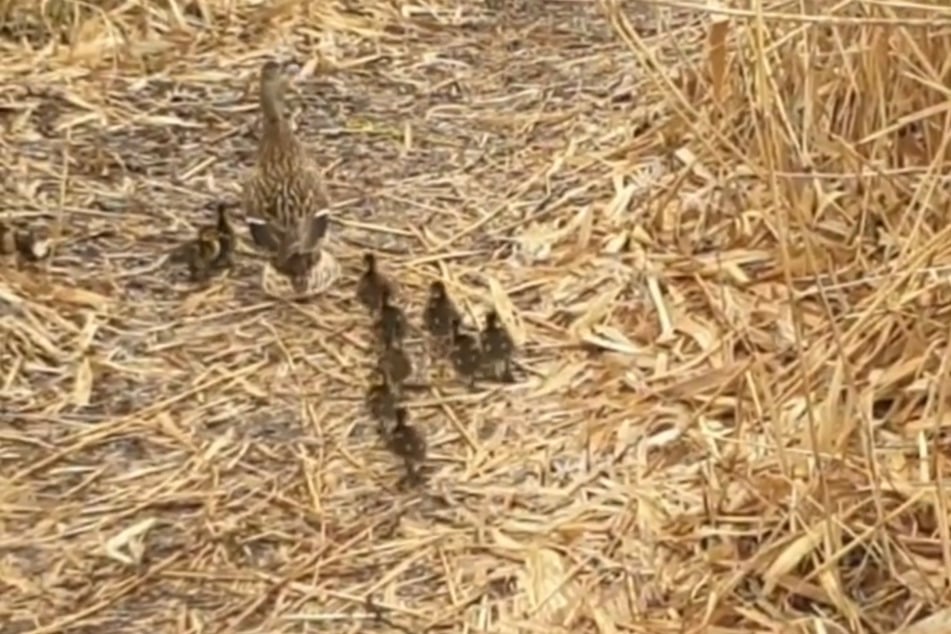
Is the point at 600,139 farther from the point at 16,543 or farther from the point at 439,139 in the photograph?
the point at 16,543

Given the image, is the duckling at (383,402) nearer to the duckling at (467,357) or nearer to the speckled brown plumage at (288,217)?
the duckling at (467,357)

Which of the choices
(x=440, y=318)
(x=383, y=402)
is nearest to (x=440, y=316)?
(x=440, y=318)

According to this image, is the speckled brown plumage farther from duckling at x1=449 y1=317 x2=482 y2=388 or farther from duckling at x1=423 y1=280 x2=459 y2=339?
duckling at x1=449 y1=317 x2=482 y2=388

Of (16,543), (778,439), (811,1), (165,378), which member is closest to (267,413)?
(165,378)

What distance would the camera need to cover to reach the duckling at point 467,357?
3.77 meters

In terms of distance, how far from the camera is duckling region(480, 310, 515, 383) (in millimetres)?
3777

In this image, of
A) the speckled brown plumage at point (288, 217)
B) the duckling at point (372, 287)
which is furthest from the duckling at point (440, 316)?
the speckled brown plumage at point (288, 217)

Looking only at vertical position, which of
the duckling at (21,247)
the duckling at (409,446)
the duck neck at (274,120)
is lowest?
the duckling at (409,446)

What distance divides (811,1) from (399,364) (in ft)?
3.39

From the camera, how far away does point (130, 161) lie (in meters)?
4.76

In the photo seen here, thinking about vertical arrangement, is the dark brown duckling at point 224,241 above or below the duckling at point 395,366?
above

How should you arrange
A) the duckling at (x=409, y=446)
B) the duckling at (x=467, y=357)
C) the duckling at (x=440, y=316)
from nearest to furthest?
1. the duckling at (x=409, y=446)
2. the duckling at (x=467, y=357)
3. the duckling at (x=440, y=316)

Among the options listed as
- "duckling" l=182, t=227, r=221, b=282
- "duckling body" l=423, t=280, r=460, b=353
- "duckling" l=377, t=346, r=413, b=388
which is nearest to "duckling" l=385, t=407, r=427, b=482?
"duckling" l=377, t=346, r=413, b=388

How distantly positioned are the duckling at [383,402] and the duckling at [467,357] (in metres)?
0.16
